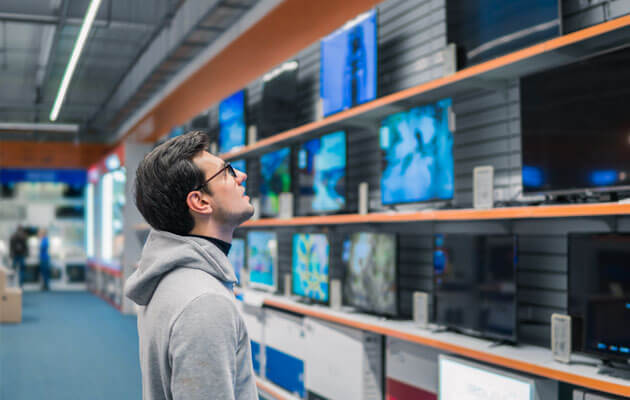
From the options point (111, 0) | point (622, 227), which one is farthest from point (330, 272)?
point (111, 0)

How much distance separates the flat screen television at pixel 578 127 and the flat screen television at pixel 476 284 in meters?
0.35

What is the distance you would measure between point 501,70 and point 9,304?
8.82 meters

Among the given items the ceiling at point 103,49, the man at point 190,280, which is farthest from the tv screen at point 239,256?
the man at point 190,280

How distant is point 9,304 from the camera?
9.04 meters

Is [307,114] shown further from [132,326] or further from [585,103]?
[132,326]

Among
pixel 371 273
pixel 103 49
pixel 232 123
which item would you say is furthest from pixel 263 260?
pixel 103 49

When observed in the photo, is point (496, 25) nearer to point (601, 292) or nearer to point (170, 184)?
point (601, 292)

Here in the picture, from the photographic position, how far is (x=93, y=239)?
14211 millimetres

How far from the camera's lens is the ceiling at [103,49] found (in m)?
7.16

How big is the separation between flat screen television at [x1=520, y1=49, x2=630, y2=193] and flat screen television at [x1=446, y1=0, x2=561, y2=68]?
7.3 inches

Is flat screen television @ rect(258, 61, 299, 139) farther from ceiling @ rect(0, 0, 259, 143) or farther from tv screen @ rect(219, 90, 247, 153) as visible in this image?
ceiling @ rect(0, 0, 259, 143)

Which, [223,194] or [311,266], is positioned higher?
[223,194]

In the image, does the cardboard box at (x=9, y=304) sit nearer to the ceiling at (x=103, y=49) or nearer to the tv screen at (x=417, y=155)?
the ceiling at (x=103, y=49)

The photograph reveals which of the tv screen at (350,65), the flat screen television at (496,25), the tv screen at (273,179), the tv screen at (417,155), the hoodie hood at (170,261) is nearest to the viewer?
the hoodie hood at (170,261)
